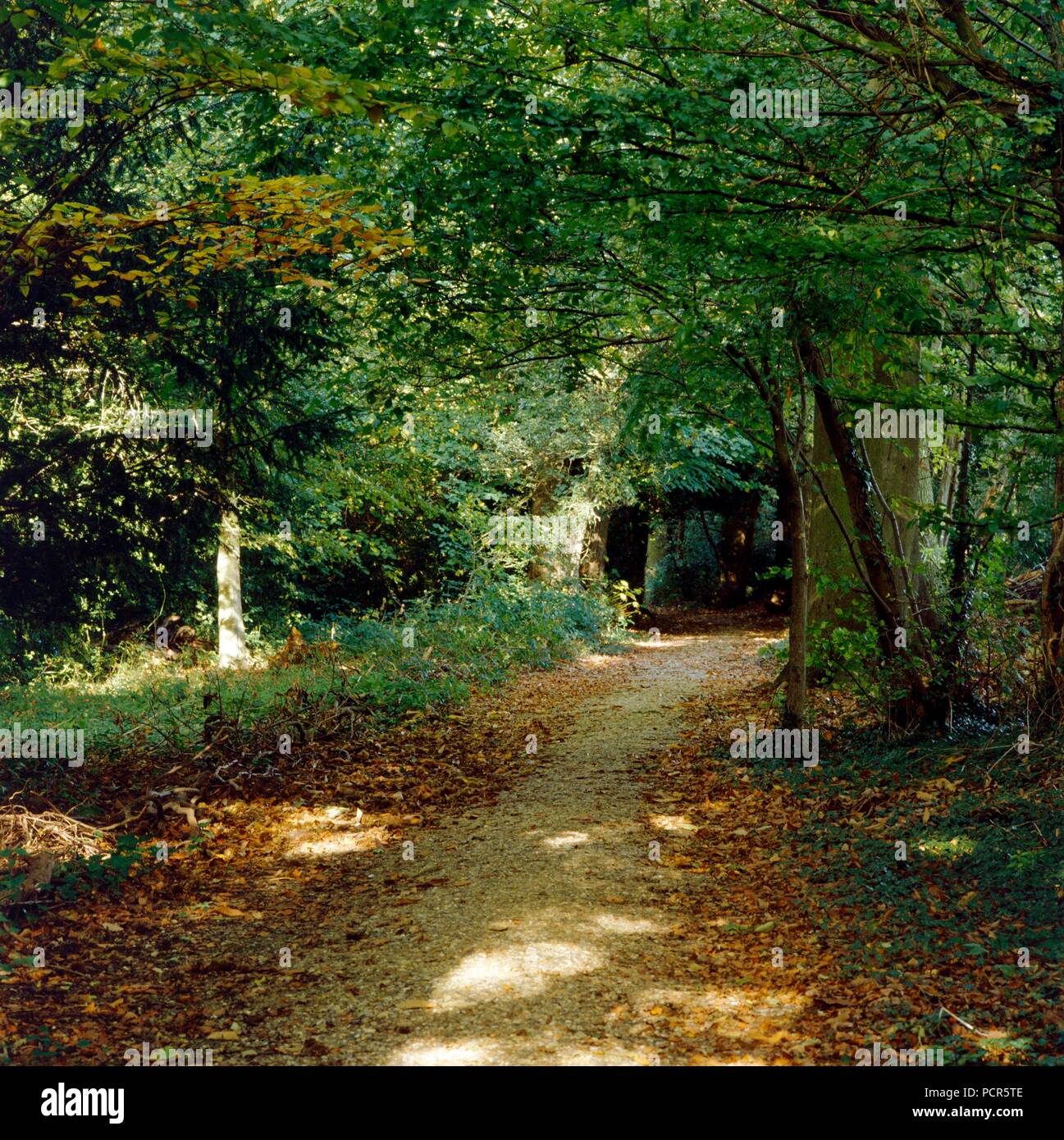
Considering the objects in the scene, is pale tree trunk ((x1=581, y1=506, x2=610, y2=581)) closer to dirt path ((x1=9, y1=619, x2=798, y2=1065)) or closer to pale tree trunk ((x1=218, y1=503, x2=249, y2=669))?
pale tree trunk ((x1=218, y1=503, x2=249, y2=669))

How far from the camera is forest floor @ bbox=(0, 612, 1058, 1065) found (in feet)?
13.5

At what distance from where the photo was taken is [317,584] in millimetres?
19703

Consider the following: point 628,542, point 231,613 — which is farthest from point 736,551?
point 231,613

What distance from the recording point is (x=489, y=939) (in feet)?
16.9

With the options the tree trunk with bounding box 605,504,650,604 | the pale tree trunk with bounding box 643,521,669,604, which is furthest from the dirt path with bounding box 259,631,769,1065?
the pale tree trunk with bounding box 643,521,669,604

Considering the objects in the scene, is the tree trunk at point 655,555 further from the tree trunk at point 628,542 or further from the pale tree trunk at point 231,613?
the pale tree trunk at point 231,613

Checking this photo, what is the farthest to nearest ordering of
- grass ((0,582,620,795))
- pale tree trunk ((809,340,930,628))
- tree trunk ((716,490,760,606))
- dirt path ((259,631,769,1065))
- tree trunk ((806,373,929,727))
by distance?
tree trunk ((716,490,760,606))
grass ((0,582,620,795))
pale tree trunk ((809,340,930,628))
tree trunk ((806,373,929,727))
dirt path ((259,631,769,1065))

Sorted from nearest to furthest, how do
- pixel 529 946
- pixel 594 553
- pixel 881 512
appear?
1. pixel 529 946
2. pixel 881 512
3. pixel 594 553

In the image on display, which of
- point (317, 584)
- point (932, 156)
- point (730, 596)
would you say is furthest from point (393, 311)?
point (730, 596)

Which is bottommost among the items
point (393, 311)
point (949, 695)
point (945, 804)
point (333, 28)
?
point (945, 804)

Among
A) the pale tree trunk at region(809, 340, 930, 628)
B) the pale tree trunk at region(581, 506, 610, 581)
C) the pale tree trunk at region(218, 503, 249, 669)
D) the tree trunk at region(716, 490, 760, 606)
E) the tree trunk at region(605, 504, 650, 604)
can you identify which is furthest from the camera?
the tree trunk at region(605, 504, 650, 604)

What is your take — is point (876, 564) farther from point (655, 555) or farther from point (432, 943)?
point (655, 555)
